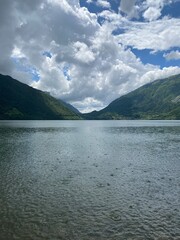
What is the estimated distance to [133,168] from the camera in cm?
4772

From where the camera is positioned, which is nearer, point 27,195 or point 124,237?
point 124,237

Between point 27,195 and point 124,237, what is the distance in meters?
14.7

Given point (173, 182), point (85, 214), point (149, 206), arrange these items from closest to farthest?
1. point (85, 214)
2. point (149, 206)
3. point (173, 182)

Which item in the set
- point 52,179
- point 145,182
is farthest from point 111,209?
point 52,179

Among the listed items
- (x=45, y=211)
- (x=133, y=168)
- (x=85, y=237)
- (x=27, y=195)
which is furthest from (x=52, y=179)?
(x=85, y=237)

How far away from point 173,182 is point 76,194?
49.2 feet

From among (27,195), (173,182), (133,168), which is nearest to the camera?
(27,195)

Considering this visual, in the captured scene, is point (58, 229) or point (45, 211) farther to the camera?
point (45, 211)

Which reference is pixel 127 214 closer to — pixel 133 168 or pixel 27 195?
pixel 27 195

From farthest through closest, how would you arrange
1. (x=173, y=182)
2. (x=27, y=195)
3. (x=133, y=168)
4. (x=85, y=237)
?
(x=133, y=168) → (x=173, y=182) → (x=27, y=195) → (x=85, y=237)

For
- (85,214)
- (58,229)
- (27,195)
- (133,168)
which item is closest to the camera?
(58,229)

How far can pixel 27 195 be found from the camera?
1180 inches

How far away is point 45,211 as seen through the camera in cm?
2469

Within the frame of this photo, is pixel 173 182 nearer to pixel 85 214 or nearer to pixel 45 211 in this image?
pixel 85 214
